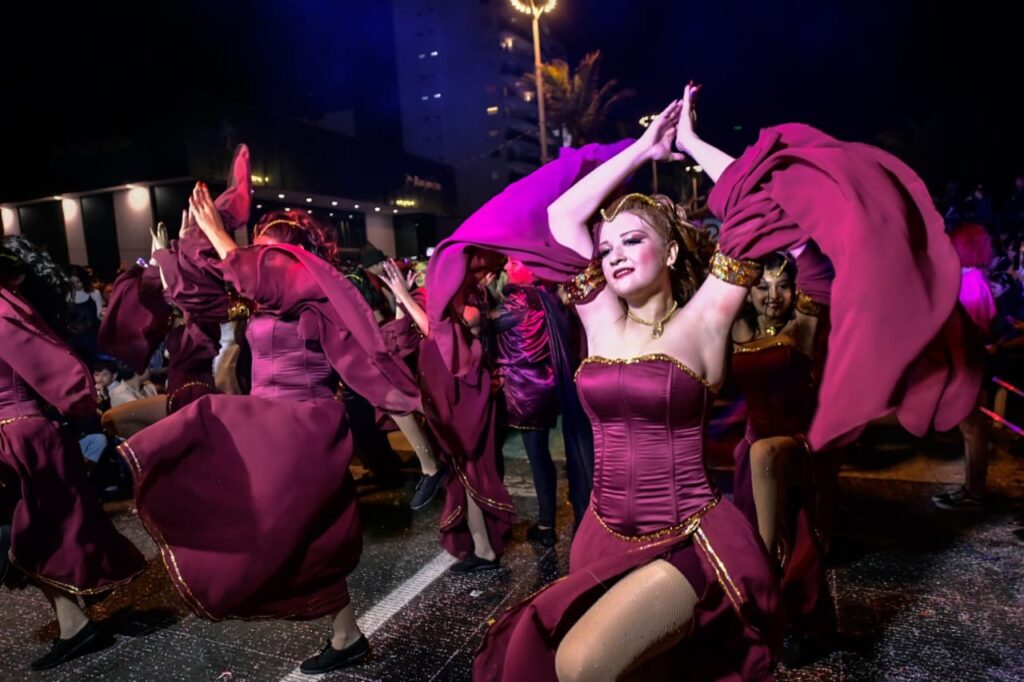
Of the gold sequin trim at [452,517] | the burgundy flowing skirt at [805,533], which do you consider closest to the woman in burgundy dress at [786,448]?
the burgundy flowing skirt at [805,533]

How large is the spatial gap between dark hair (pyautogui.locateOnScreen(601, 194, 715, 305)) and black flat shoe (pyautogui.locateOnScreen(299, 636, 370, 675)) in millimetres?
2410

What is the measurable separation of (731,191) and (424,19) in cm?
8480

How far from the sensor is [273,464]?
3203mm

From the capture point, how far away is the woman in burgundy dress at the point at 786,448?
3125 millimetres

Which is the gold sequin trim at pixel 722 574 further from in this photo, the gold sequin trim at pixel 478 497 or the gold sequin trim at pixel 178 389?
the gold sequin trim at pixel 178 389

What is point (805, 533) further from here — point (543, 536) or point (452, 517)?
point (452, 517)

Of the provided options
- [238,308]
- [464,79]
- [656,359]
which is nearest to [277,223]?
[238,308]

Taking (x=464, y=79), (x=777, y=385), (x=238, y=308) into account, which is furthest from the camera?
(x=464, y=79)

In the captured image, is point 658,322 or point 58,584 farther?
point 58,584

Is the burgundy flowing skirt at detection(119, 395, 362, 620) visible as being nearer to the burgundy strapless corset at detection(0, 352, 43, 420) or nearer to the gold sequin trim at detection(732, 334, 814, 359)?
the burgundy strapless corset at detection(0, 352, 43, 420)

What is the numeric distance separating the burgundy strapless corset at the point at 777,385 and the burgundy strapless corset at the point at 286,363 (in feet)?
7.29

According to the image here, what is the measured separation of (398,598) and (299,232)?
230 centimetres

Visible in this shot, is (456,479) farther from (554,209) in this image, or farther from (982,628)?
(982,628)

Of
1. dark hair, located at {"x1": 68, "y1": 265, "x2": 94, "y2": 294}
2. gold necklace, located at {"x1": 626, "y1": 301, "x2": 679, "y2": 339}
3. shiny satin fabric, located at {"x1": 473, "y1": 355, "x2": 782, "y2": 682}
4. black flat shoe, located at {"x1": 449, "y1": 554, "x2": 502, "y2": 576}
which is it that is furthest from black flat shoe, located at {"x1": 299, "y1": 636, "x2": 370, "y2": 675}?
dark hair, located at {"x1": 68, "y1": 265, "x2": 94, "y2": 294}
